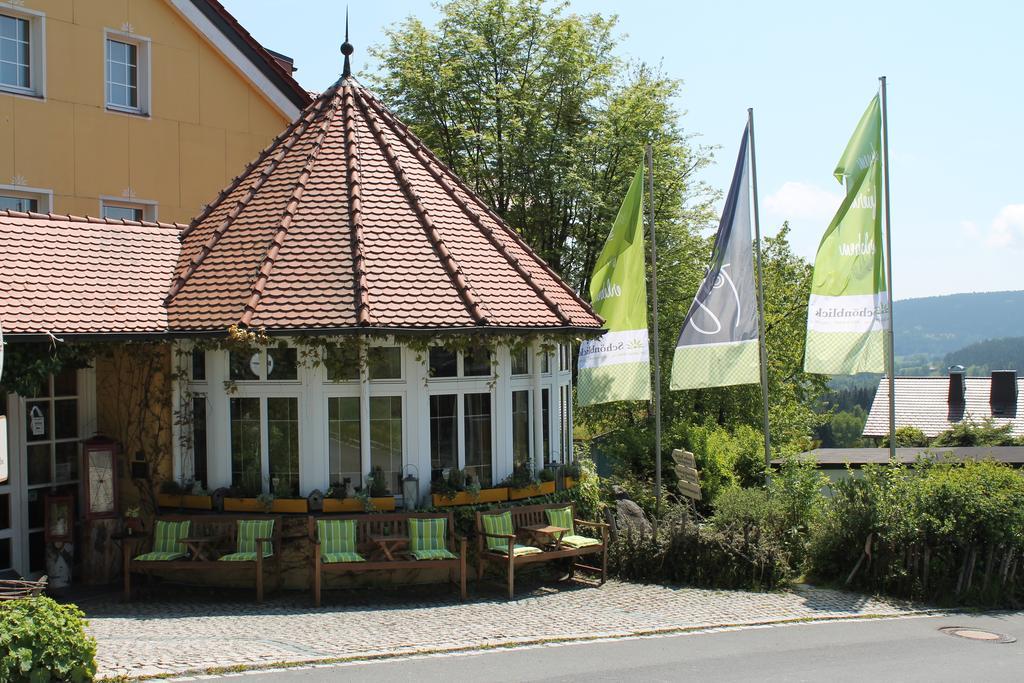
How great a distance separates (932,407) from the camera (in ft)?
179

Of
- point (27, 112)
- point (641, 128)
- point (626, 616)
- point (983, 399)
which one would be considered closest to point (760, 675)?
point (626, 616)

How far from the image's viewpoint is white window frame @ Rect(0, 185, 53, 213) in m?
16.3

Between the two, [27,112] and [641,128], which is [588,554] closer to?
[27,112]

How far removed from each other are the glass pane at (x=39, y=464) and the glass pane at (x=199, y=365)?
2099mm

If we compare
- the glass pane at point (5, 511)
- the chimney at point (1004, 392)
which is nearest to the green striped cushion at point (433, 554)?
the glass pane at point (5, 511)

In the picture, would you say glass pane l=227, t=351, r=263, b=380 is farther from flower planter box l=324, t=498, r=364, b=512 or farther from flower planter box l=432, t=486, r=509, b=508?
flower planter box l=432, t=486, r=509, b=508

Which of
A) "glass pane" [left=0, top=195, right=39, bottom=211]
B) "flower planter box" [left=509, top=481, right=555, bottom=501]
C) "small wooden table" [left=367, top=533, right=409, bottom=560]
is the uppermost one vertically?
"glass pane" [left=0, top=195, right=39, bottom=211]

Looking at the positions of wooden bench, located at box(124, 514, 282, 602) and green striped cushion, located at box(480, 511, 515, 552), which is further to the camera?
green striped cushion, located at box(480, 511, 515, 552)

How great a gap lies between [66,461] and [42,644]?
5.90 m

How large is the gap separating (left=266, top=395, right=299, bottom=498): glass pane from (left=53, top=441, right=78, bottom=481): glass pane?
2.85 metres

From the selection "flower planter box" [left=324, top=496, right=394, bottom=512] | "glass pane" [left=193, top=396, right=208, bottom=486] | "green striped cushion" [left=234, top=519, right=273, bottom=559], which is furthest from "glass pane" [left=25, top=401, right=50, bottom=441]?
"flower planter box" [left=324, top=496, right=394, bottom=512]

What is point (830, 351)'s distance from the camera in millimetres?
13609

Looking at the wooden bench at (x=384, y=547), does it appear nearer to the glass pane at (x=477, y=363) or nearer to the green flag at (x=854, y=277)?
the glass pane at (x=477, y=363)

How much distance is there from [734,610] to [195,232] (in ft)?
29.0
